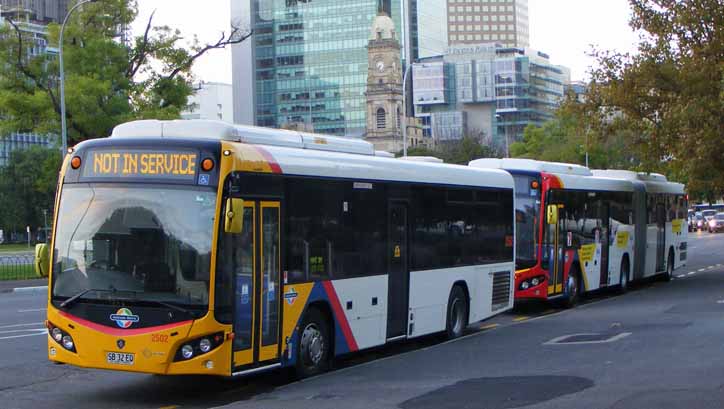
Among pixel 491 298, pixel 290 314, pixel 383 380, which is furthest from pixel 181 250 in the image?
pixel 491 298

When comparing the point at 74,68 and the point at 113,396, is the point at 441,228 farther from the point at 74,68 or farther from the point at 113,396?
the point at 74,68

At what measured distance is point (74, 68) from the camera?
3909 cm

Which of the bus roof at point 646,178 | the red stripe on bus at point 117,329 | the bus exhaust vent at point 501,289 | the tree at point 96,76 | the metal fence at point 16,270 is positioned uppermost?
the tree at point 96,76

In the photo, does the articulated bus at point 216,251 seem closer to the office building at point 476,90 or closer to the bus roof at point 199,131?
the bus roof at point 199,131

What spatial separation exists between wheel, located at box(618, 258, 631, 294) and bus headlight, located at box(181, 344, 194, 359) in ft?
61.0

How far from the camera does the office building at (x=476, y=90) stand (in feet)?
626

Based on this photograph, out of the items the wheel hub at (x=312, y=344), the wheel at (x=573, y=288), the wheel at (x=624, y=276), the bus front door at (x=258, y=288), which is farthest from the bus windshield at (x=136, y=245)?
the wheel at (x=624, y=276)

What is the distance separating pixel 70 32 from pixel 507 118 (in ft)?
523

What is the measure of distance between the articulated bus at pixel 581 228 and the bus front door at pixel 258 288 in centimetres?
1044

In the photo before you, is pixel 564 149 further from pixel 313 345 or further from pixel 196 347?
pixel 196 347

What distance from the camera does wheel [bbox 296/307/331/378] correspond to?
12.6 metres

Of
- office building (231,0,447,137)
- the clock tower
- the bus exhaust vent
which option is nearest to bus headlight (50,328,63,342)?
the bus exhaust vent

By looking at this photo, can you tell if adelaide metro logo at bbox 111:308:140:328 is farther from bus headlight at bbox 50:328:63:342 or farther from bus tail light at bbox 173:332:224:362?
bus headlight at bbox 50:328:63:342

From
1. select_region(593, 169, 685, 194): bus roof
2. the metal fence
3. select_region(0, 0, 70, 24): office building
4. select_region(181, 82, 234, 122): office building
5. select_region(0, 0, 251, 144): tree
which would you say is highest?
select_region(0, 0, 70, 24): office building
